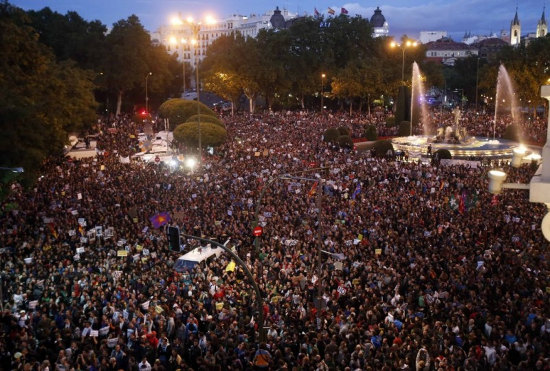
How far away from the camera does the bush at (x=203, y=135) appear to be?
39844 millimetres

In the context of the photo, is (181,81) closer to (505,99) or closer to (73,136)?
(73,136)

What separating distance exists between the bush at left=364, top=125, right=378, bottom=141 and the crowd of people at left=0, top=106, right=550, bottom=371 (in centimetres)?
2238

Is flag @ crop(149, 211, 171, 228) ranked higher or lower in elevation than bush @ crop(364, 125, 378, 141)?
lower

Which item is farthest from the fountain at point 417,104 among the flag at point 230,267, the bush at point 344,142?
the flag at point 230,267

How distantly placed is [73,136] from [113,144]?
411 inches

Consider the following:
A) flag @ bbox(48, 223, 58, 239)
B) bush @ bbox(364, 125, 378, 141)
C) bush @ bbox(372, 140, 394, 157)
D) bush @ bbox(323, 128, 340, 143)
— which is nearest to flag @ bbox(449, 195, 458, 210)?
flag @ bbox(48, 223, 58, 239)

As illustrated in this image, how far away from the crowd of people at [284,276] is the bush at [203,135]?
9.39 metres

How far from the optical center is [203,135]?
3966 cm

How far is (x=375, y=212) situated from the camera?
23.1m

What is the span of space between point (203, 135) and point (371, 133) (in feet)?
62.6

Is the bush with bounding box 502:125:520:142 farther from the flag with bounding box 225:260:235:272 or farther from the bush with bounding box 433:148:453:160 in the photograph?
the flag with bounding box 225:260:235:272

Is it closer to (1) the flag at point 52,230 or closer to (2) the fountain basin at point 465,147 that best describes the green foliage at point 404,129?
(2) the fountain basin at point 465,147

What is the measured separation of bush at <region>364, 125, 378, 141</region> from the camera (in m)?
52.9

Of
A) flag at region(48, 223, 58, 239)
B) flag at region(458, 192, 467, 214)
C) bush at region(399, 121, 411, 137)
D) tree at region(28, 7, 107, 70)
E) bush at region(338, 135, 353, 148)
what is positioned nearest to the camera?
flag at region(48, 223, 58, 239)
